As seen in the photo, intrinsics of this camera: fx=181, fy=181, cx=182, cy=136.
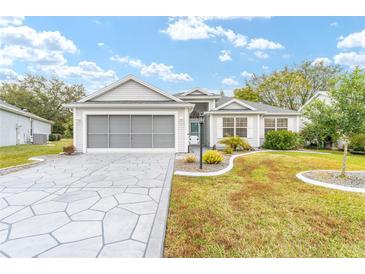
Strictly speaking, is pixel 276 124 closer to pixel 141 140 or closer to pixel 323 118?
pixel 323 118

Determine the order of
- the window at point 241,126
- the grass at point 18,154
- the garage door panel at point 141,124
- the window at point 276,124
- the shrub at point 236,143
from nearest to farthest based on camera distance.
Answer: the grass at point 18,154, the garage door panel at point 141,124, the shrub at point 236,143, the window at point 241,126, the window at point 276,124

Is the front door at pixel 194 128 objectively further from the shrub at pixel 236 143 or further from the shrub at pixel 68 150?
the shrub at pixel 68 150

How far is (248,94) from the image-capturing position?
27.5 m

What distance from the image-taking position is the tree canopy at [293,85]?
2564 cm

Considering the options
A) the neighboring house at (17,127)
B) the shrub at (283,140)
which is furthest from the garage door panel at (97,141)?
the shrub at (283,140)

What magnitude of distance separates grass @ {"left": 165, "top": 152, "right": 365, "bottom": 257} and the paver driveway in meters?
0.39

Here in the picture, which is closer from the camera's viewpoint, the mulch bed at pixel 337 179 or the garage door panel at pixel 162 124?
the mulch bed at pixel 337 179

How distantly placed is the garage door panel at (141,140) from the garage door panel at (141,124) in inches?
12.1

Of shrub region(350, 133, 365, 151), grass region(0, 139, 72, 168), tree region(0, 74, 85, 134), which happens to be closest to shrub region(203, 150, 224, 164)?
grass region(0, 139, 72, 168)

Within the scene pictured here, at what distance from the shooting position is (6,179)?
552 centimetres

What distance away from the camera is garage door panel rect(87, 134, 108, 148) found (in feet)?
36.0

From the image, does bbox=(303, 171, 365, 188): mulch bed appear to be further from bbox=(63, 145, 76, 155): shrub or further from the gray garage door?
bbox=(63, 145, 76, 155): shrub

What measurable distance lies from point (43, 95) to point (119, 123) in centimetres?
3259
